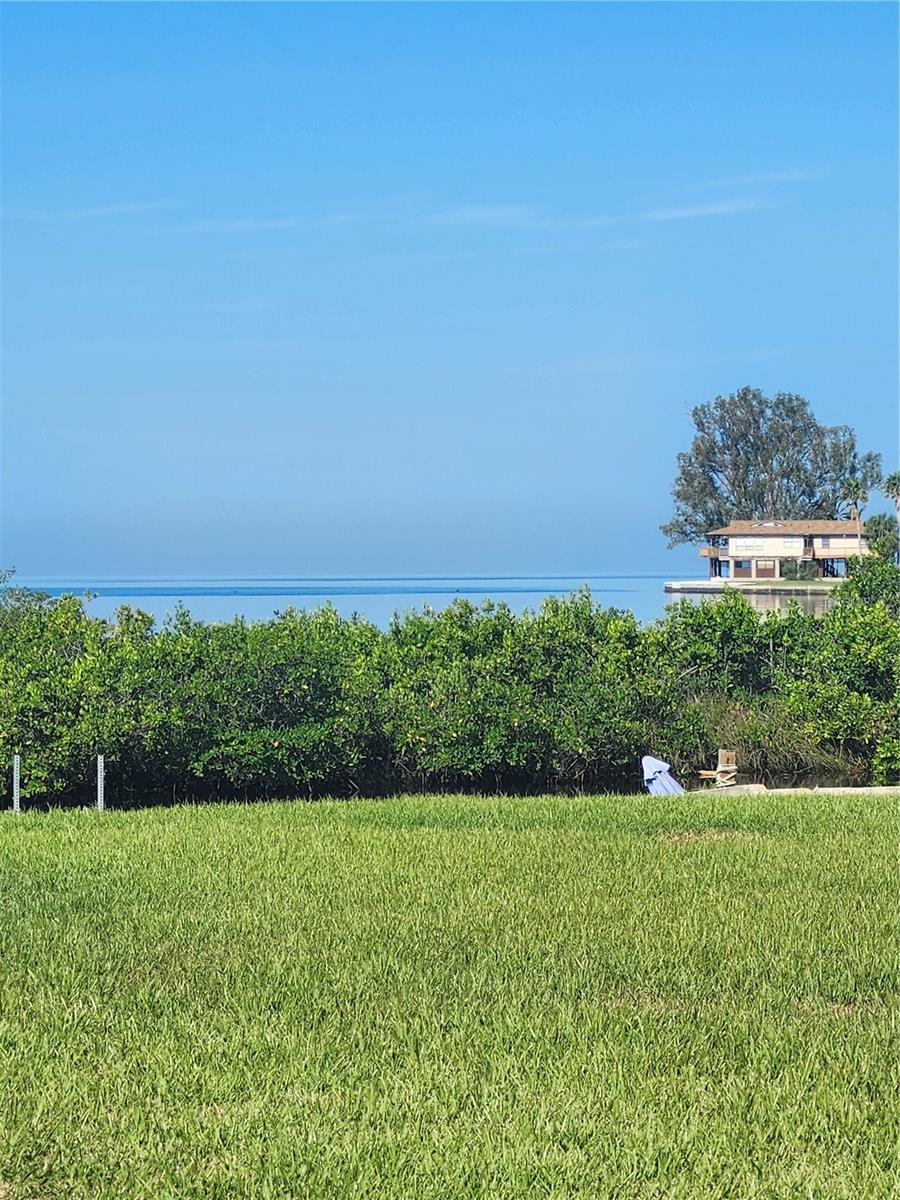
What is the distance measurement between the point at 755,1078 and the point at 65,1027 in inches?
109

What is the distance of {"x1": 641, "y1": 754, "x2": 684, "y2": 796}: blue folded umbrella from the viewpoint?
1271cm

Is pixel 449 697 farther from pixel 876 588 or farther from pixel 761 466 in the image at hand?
pixel 761 466

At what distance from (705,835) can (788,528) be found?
2649 inches

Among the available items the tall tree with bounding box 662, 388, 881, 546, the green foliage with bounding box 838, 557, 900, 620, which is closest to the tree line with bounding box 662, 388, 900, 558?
the tall tree with bounding box 662, 388, 881, 546

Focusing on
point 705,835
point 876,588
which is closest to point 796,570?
point 876,588

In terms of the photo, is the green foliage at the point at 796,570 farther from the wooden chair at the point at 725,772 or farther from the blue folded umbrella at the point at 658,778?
the blue folded umbrella at the point at 658,778

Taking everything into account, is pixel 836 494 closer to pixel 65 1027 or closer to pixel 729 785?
pixel 729 785

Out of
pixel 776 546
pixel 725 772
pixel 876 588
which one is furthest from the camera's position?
pixel 776 546

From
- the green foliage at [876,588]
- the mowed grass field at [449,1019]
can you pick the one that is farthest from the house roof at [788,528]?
the mowed grass field at [449,1019]

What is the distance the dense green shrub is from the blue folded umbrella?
0.45m

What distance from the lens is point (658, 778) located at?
12.8 metres

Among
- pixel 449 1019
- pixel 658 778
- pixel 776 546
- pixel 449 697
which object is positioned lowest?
pixel 449 1019

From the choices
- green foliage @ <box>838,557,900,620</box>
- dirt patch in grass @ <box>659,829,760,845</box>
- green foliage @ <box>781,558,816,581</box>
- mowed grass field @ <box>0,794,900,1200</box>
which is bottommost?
mowed grass field @ <box>0,794,900,1200</box>

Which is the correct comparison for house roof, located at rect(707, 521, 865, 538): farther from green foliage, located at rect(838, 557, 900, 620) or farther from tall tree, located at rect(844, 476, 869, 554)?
green foliage, located at rect(838, 557, 900, 620)
